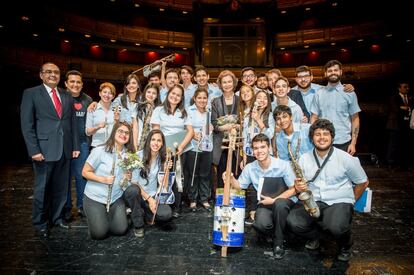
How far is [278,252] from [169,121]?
7.05 ft

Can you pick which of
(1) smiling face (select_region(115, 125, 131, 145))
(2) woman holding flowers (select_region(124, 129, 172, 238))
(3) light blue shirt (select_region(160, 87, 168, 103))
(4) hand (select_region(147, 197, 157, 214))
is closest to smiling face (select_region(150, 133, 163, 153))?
(2) woman holding flowers (select_region(124, 129, 172, 238))

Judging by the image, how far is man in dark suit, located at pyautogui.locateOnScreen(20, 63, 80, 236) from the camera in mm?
3293

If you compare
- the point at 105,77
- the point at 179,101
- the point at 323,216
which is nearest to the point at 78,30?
the point at 105,77

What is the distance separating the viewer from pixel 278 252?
2.81 metres

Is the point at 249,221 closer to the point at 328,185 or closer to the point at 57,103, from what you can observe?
the point at 328,185

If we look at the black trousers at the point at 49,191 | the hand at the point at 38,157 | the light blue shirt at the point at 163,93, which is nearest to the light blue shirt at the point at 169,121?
the light blue shirt at the point at 163,93

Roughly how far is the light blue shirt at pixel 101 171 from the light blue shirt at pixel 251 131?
62.9 inches

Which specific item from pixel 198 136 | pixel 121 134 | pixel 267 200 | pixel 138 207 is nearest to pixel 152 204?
pixel 138 207

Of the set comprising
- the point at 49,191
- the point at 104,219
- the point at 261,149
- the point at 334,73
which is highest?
the point at 334,73

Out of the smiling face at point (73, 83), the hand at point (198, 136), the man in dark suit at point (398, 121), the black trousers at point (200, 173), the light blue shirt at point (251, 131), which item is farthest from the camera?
the man in dark suit at point (398, 121)

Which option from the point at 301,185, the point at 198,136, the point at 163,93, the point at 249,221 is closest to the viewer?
the point at 301,185

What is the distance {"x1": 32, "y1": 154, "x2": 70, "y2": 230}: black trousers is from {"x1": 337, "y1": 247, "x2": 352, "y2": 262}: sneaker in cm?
309

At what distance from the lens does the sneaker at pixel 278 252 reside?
9.16ft

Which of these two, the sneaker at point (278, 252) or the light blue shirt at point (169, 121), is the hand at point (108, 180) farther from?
the sneaker at point (278, 252)
